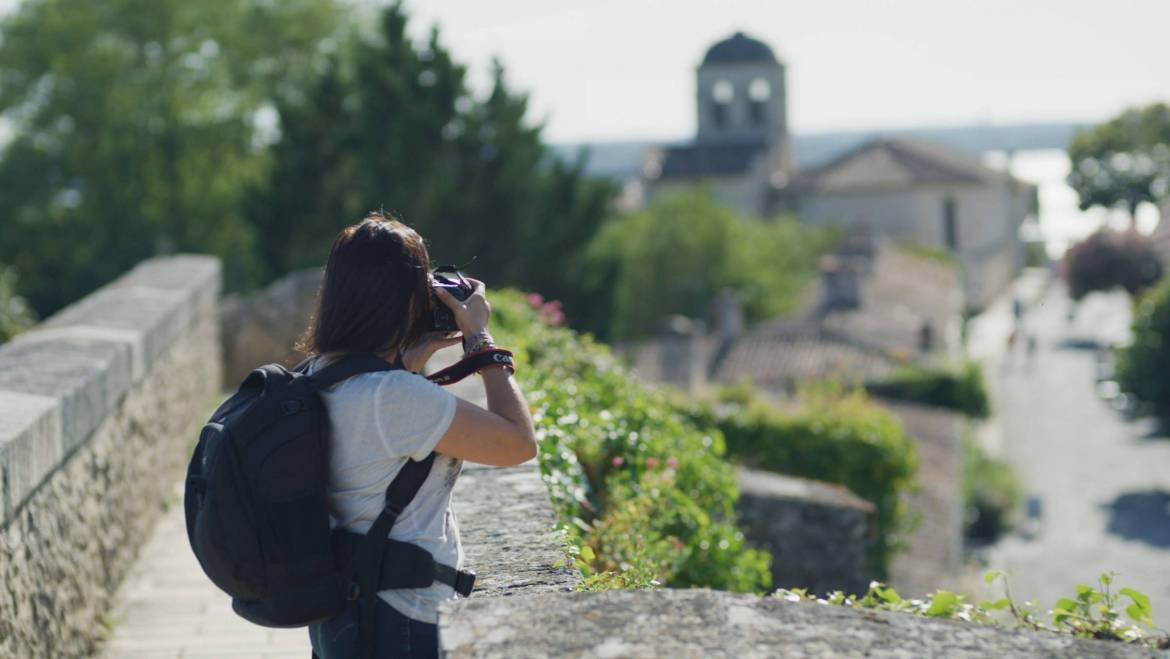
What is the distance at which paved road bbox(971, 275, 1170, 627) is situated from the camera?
22938mm

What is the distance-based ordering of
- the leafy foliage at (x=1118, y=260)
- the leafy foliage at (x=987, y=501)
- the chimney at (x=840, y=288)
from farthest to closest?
the leafy foliage at (x=1118, y=260)
the chimney at (x=840, y=288)
the leafy foliage at (x=987, y=501)

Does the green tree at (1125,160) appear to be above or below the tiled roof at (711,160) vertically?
above

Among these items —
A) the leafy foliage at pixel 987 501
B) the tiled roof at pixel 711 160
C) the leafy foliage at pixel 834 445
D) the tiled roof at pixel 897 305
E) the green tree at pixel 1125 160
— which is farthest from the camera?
the tiled roof at pixel 711 160

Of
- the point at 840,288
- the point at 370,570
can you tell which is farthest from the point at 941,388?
the point at 370,570

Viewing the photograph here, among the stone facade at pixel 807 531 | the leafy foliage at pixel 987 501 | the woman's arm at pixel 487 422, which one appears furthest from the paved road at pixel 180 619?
the leafy foliage at pixel 987 501

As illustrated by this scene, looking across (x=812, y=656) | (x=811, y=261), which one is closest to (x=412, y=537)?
(x=812, y=656)

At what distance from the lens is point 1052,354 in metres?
47.7

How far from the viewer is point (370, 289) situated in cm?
285

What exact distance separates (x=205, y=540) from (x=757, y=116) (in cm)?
6090

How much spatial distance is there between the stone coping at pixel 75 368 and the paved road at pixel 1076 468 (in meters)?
9.43

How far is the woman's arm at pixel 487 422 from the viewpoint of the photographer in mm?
2823

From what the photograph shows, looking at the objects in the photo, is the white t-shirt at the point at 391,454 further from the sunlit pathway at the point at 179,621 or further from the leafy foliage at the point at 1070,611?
the sunlit pathway at the point at 179,621

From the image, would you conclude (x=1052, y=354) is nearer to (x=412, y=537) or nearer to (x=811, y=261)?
(x=811, y=261)

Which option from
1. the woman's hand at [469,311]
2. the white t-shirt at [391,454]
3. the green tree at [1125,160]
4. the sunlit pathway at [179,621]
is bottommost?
the green tree at [1125,160]
